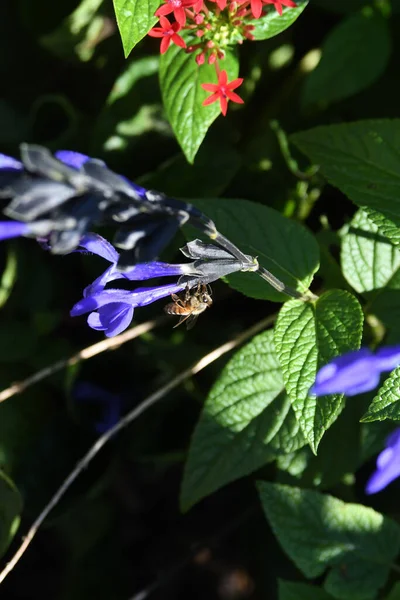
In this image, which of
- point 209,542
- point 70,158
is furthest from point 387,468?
point 209,542

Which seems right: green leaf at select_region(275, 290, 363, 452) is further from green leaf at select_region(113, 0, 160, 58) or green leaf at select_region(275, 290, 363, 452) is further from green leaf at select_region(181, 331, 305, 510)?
green leaf at select_region(113, 0, 160, 58)

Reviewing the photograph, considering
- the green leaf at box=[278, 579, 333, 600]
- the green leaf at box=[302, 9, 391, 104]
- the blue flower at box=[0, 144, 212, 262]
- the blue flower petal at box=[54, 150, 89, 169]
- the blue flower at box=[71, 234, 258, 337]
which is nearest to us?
the blue flower at box=[0, 144, 212, 262]

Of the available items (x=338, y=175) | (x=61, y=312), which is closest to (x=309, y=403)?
(x=338, y=175)

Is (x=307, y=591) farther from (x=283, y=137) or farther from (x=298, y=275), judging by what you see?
(x=283, y=137)

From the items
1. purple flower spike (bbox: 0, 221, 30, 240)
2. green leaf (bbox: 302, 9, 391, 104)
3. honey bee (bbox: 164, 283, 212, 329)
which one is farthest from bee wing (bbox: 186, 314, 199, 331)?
green leaf (bbox: 302, 9, 391, 104)

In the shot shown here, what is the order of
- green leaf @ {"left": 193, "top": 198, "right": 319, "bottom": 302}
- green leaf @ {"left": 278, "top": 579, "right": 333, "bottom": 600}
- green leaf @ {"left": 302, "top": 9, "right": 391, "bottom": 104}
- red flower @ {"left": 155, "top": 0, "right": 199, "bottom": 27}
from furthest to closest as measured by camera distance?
green leaf @ {"left": 302, "top": 9, "right": 391, "bottom": 104} → green leaf @ {"left": 278, "top": 579, "right": 333, "bottom": 600} → green leaf @ {"left": 193, "top": 198, "right": 319, "bottom": 302} → red flower @ {"left": 155, "top": 0, "right": 199, "bottom": 27}

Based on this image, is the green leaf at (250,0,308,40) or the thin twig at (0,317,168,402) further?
the thin twig at (0,317,168,402)

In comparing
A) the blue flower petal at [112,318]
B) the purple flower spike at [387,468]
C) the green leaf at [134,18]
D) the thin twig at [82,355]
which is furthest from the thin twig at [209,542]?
the green leaf at [134,18]

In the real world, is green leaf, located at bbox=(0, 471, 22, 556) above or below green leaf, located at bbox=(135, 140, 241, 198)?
below
